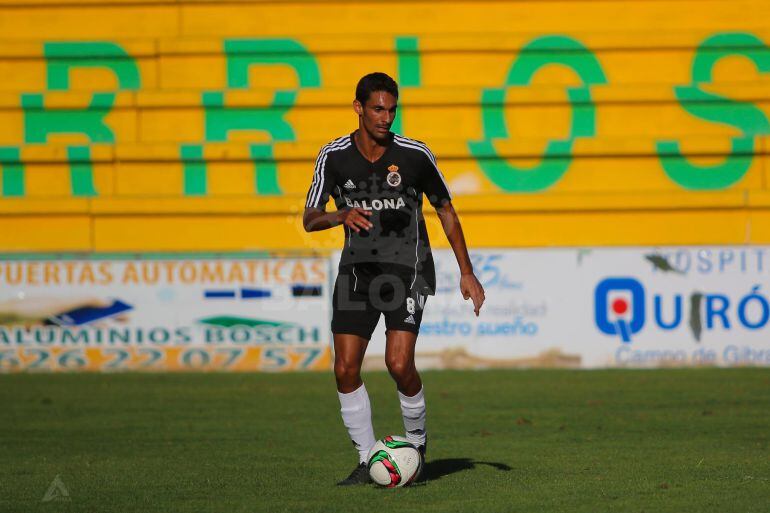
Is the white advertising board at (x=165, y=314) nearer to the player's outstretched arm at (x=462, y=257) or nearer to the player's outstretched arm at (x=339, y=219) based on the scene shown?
the player's outstretched arm at (x=462, y=257)

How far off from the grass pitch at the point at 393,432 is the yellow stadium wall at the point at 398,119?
4137 millimetres

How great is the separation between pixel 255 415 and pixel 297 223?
7.70 meters

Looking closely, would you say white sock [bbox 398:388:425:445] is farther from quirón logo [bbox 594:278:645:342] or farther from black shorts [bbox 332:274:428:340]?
quirón logo [bbox 594:278:645:342]

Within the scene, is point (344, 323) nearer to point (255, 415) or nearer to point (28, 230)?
point (255, 415)

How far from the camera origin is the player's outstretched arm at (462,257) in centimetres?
687

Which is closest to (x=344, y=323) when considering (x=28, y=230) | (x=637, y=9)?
(x=28, y=230)

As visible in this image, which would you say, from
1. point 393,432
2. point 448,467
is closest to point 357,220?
point 448,467

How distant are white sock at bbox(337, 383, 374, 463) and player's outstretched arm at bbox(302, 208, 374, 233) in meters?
0.92

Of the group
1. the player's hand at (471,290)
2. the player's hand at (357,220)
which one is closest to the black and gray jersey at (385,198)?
the player's hand at (471,290)

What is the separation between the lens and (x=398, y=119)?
19.7 metres

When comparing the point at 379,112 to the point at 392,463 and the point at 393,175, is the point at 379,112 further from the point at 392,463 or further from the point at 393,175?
the point at 392,463

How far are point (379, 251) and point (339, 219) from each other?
1.91ft

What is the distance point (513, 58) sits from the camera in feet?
66.5

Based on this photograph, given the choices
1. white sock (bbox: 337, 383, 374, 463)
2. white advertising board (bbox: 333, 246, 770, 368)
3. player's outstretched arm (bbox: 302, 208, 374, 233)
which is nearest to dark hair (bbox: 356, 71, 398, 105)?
player's outstretched arm (bbox: 302, 208, 374, 233)
